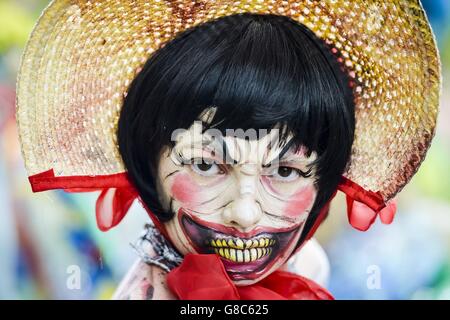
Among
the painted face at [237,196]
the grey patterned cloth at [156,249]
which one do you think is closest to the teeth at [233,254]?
the painted face at [237,196]

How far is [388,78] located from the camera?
1.48 m

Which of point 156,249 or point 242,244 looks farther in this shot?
point 156,249

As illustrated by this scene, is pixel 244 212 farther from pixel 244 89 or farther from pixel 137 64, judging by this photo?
pixel 137 64

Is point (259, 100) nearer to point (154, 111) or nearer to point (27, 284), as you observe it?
point (154, 111)

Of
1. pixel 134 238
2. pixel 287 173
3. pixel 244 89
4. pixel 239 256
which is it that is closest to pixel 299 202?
pixel 287 173

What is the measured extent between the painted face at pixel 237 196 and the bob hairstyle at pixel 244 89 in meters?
0.04

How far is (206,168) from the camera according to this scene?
148cm

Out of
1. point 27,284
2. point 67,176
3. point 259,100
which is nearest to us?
point 259,100

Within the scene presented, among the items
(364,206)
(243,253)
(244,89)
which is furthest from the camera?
(364,206)

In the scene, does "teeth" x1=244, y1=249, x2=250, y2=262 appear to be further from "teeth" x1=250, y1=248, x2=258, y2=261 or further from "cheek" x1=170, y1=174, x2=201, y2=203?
"cheek" x1=170, y1=174, x2=201, y2=203

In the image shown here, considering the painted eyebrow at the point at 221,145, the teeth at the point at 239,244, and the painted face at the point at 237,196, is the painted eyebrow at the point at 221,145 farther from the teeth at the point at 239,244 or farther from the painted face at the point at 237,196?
the teeth at the point at 239,244

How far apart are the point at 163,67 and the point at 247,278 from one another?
1.72ft

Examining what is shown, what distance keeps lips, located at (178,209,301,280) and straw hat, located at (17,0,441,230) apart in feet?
0.76
